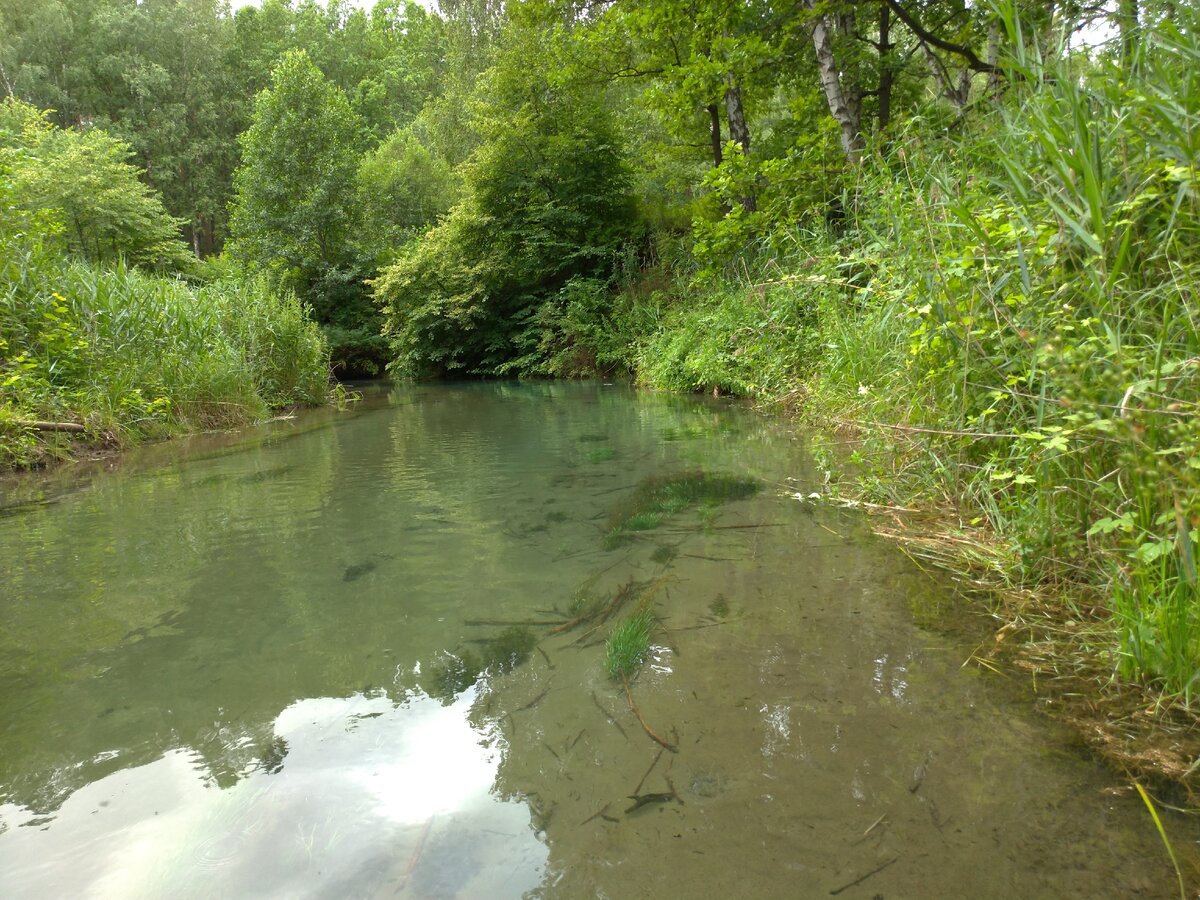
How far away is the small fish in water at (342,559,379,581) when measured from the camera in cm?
281

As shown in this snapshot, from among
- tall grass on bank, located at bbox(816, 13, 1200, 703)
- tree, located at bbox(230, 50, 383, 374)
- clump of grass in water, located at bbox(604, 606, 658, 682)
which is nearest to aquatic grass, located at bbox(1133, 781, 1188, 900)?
tall grass on bank, located at bbox(816, 13, 1200, 703)

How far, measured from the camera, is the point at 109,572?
120 inches

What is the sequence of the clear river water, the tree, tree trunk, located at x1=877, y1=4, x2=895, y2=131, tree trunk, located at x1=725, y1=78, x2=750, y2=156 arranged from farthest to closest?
1. the tree
2. tree trunk, located at x1=725, y1=78, x2=750, y2=156
3. tree trunk, located at x1=877, y1=4, x2=895, y2=131
4. the clear river water

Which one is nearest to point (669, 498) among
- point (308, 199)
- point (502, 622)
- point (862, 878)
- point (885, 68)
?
point (502, 622)

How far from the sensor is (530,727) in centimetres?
173

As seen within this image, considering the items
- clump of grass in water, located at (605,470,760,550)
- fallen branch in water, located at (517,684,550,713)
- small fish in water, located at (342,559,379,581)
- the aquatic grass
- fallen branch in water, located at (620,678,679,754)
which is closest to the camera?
the aquatic grass

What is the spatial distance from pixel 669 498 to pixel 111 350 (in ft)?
22.8

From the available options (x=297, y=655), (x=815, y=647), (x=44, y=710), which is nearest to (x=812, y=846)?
(x=815, y=647)

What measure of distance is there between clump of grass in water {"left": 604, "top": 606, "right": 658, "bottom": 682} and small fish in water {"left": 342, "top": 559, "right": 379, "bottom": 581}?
1.23 meters

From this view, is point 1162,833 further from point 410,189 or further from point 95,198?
point 410,189

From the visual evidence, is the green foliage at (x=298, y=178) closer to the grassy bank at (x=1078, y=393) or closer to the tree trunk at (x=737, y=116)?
the tree trunk at (x=737, y=116)

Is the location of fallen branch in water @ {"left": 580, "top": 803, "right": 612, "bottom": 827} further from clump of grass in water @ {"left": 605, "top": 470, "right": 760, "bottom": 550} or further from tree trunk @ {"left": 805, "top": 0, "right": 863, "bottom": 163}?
tree trunk @ {"left": 805, "top": 0, "right": 863, "bottom": 163}

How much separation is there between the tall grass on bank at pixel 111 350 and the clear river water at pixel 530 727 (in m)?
4.02

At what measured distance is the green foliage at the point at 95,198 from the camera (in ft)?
55.1
